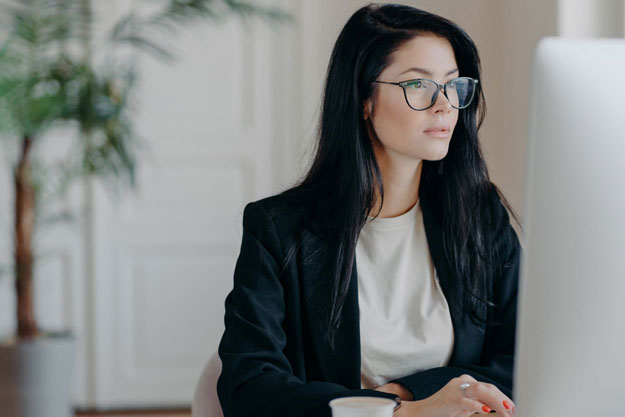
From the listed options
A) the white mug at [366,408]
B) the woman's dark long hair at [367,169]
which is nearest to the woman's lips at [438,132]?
the woman's dark long hair at [367,169]

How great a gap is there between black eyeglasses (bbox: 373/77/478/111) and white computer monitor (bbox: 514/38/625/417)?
693 mm

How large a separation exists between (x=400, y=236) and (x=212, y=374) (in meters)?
0.40

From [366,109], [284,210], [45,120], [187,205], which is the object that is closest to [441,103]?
[366,109]

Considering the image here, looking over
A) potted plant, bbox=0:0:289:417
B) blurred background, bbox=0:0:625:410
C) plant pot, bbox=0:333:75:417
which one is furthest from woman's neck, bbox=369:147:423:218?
blurred background, bbox=0:0:625:410

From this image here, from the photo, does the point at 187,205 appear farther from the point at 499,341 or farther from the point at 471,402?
the point at 471,402

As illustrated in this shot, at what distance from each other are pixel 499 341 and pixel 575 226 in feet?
2.83

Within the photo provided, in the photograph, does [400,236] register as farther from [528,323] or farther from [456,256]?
[528,323]

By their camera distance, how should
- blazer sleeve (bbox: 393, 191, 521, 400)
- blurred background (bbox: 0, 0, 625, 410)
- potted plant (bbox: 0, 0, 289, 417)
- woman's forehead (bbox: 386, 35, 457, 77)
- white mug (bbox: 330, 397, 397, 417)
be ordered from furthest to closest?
1. blurred background (bbox: 0, 0, 625, 410)
2. potted plant (bbox: 0, 0, 289, 417)
3. woman's forehead (bbox: 386, 35, 457, 77)
4. blazer sleeve (bbox: 393, 191, 521, 400)
5. white mug (bbox: 330, 397, 397, 417)

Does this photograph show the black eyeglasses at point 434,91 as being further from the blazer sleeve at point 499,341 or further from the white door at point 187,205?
the white door at point 187,205

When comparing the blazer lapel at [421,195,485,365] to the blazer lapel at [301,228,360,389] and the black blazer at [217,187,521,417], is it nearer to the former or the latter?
the black blazer at [217,187,521,417]

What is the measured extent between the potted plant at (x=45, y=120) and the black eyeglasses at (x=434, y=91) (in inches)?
66.7

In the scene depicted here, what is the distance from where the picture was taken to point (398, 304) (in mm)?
1448

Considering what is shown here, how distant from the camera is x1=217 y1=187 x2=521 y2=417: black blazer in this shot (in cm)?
128

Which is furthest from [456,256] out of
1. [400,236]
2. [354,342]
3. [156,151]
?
[156,151]
